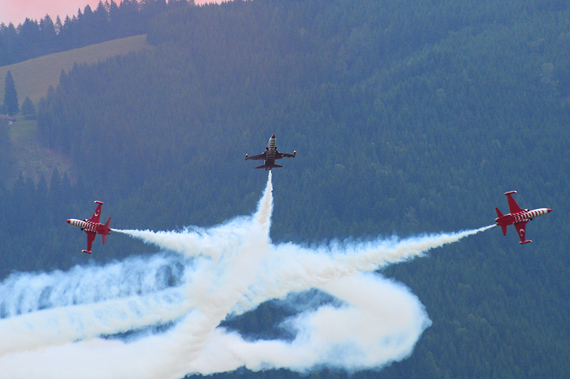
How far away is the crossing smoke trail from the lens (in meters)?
121

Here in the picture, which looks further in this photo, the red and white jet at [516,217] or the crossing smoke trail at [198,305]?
the crossing smoke trail at [198,305]

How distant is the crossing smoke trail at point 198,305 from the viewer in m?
121

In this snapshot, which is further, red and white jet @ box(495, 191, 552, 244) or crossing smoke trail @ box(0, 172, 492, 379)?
crossing smoke trail @ box(0, 172, 492, 379)

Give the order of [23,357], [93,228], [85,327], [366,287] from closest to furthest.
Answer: [93,228]
[85,327]
[23,357]
[366,287]

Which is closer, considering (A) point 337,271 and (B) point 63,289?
(A) point 337,271

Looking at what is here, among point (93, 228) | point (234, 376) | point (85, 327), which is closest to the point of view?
point (93, 228)

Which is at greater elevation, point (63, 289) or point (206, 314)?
point (63, 289)

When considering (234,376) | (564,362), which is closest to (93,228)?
(234,376)

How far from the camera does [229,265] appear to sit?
12444cm

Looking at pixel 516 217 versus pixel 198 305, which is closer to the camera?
pixel 516 217

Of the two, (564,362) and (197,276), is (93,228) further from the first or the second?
(564,362)

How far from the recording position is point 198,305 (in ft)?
399

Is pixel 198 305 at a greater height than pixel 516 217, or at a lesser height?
lesser

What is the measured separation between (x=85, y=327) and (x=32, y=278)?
14550 mm
